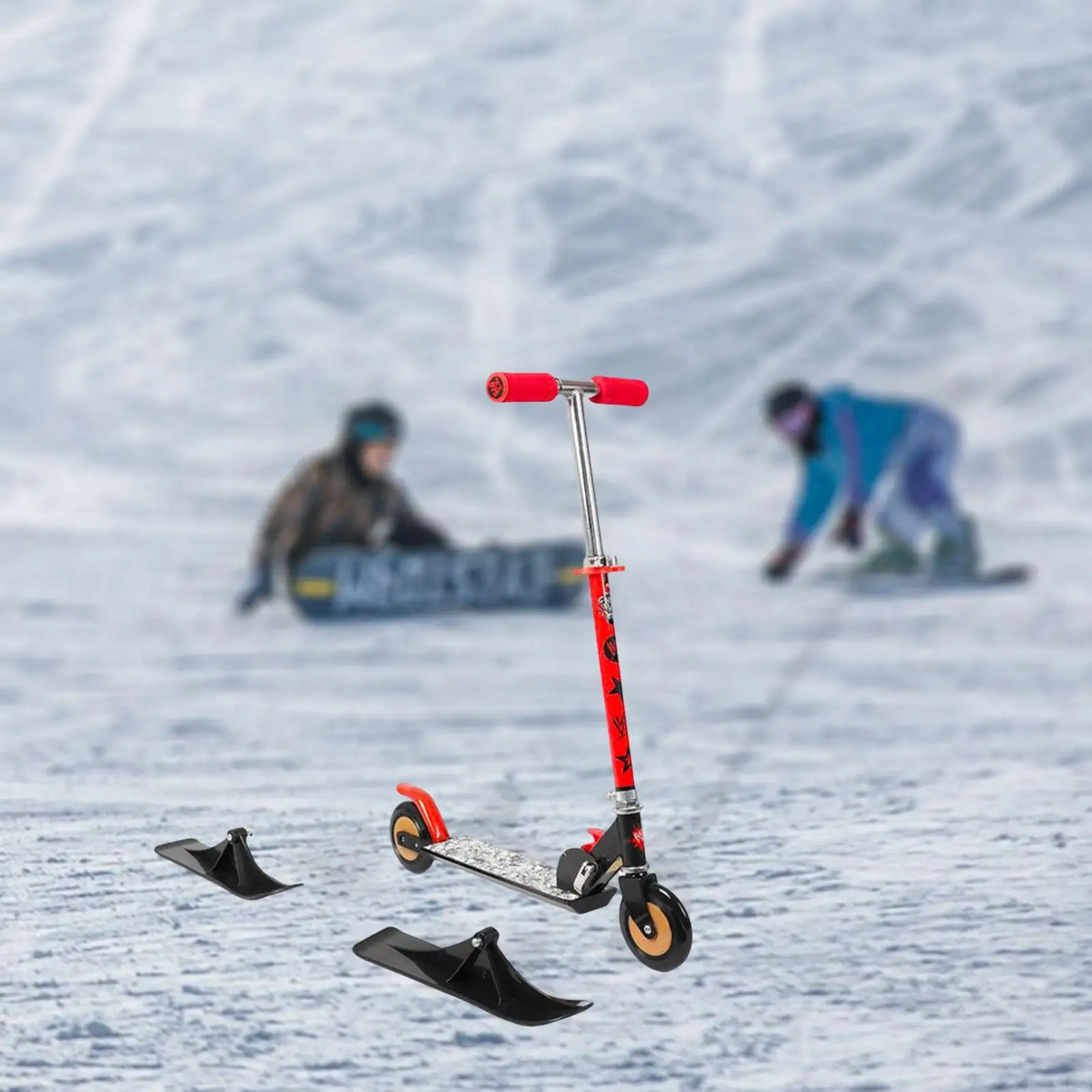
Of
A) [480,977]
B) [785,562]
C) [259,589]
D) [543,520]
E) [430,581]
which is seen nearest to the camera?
[480,977]

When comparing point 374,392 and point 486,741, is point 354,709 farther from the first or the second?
point 374,392

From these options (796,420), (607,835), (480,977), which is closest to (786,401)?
(796,420)

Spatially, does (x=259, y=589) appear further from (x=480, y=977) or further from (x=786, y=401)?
(x=480, y=977)

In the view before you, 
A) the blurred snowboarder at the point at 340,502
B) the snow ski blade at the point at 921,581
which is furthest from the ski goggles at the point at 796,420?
the blurred snowboarder at the point at 340,502

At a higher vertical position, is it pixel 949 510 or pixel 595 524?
pixel 949 510

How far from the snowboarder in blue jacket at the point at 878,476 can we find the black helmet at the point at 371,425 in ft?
6.97

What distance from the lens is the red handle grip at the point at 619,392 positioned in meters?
2.03

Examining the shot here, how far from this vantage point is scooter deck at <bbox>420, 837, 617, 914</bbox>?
207 cm

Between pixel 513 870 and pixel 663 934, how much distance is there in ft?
1.30

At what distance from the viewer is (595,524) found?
6.34ft

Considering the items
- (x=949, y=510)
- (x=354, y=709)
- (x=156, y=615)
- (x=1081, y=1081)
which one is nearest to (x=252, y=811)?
(x=354, y=709)

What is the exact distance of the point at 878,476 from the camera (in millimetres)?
6957

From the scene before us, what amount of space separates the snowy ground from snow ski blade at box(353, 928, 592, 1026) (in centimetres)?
4

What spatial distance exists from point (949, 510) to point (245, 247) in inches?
321
